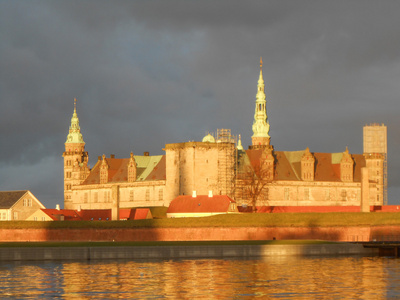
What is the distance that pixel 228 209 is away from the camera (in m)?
116

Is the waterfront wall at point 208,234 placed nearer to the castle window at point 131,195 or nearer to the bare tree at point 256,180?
the bare tree at point 256,180

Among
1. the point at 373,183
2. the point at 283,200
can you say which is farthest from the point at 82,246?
the point at 373,183

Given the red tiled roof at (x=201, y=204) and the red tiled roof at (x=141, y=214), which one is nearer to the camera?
the red tiled roof at (x=201, y=204)

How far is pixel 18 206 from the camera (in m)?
128

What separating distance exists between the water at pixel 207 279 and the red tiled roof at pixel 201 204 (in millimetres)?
34809

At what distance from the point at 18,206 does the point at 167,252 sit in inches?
1926

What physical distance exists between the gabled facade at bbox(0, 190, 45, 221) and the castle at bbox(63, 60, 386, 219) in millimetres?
11015

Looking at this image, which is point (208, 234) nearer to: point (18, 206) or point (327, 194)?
point (18, 206)

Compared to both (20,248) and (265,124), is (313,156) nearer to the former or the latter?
(265,124)

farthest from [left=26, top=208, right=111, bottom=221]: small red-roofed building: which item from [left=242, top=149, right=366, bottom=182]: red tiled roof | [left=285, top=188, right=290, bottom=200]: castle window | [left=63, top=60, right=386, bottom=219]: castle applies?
[left=285, top=188, right=290, bottom=200]: castle window

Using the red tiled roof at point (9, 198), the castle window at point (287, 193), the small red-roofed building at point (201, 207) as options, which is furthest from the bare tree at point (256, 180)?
the red tiled roof at point (9, 198)

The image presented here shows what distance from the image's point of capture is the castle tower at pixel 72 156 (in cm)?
18621

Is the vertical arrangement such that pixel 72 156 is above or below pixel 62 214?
above

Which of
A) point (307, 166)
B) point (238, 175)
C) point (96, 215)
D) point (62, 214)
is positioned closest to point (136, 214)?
point (96, 215)
